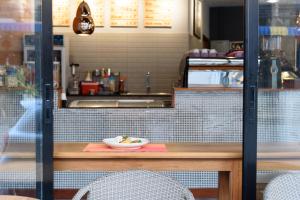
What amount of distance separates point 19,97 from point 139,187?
1217 millimetres

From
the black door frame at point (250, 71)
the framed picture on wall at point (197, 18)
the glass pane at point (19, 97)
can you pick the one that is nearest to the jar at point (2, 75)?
the glass pane at point (19, 97)

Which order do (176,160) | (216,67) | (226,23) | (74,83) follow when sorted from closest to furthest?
(176,160)
(216,67)
(74,83)
(226,23)

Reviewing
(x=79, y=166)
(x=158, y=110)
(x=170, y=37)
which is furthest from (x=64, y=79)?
(x=79, y=166)

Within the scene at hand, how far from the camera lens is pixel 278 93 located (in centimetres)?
311

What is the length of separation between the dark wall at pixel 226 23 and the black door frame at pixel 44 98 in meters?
6.33

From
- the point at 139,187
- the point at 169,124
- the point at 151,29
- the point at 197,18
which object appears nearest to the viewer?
the point at 139,187

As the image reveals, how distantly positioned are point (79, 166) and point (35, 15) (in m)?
0.89

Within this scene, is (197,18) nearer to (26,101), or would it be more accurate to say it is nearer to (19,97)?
(19,97)

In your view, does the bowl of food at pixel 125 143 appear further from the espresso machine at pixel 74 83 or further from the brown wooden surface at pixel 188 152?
the espresso machine at pixel 74 83

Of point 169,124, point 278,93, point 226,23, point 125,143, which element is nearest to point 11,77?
point 125,143

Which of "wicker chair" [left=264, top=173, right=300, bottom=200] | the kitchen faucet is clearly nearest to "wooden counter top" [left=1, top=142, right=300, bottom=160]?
"wicker chair" [left=264, top=173, right=300, bottom=200]

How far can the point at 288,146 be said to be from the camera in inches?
122

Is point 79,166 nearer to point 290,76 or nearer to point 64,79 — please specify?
point 290,76

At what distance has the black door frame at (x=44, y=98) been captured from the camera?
2756mm
